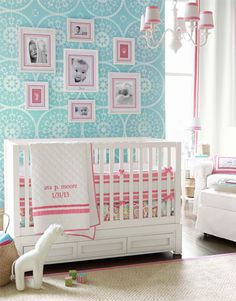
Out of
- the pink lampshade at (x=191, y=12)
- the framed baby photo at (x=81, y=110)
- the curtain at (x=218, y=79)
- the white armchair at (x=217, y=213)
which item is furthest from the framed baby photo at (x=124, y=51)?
the white armchair at (x=217, y=213)

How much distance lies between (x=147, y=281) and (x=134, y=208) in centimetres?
61

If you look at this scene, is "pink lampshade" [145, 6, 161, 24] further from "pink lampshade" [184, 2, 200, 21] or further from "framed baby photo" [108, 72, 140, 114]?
"framed baby photo" [108, 72, 140, 114]

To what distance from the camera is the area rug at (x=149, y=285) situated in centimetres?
245

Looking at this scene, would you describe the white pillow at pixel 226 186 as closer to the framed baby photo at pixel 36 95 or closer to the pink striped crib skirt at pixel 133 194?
the pink striped crib skirt at pixel 133 194

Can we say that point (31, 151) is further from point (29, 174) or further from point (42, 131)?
point (42, 131)

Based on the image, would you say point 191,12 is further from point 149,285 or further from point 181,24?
point 149,285

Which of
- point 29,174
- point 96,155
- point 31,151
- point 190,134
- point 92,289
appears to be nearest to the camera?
point 92,289

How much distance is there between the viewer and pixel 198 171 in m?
4.22

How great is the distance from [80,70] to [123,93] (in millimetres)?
448

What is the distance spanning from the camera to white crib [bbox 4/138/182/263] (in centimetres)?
289

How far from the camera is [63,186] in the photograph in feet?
9.53

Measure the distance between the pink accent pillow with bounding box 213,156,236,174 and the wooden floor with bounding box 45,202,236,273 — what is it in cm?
59

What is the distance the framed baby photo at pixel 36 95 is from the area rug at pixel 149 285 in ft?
5.61

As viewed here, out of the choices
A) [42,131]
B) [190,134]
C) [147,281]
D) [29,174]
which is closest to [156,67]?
[190,134]
